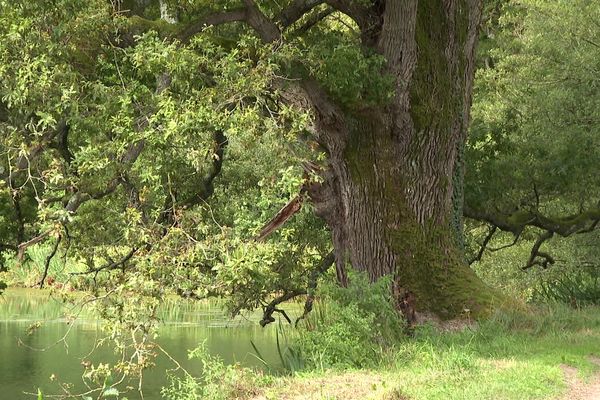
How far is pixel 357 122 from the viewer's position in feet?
39.9

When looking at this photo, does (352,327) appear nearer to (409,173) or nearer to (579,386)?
(579,386)

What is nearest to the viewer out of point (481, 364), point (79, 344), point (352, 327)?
point (481, 364)

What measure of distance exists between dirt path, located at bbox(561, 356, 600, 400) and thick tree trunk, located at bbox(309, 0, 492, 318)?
331 cm

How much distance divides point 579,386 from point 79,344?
1576 centimetres

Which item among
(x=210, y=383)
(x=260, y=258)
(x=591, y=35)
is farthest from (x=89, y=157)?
(x=591, y=35)

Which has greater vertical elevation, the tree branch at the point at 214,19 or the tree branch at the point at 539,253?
the tree branch at the point at 214,19

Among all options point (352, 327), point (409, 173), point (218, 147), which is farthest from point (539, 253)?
point (352, 327)

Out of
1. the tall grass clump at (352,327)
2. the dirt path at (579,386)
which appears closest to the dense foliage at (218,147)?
the tall grass clump at (352,327)

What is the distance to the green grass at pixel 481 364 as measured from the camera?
23.9 ft

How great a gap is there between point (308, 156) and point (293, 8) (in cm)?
223

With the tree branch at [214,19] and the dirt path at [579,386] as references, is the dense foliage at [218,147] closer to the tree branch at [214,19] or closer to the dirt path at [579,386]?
the tree branch at [214,19]

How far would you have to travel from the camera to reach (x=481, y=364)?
329 inches

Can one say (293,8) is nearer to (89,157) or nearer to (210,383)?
(89,157)

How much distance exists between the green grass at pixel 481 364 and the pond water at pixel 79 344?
4526 mm
